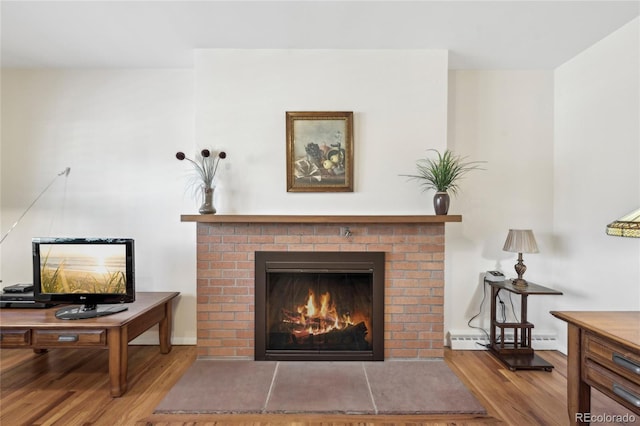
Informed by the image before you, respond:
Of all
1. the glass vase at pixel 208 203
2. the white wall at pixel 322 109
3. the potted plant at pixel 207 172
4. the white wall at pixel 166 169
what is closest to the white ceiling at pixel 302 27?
the white wall at pixel 322 109

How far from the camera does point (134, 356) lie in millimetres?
2779

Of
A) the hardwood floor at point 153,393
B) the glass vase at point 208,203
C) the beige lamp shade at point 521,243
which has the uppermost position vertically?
the glass vase at point 208,203

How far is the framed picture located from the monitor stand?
1.56 metres

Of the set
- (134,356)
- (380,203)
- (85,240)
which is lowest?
(134,356)

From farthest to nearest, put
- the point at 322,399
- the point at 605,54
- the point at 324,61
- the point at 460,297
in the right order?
1. the point at 460,297
2. the point at 324,61
3. the point at 605,54
4. the point at 322,399

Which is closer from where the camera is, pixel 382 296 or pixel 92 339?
pixel 92 339

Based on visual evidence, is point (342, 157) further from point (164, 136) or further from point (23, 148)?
point (23, 148)

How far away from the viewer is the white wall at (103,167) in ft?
9.87

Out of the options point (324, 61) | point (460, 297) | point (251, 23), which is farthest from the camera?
point (460, 297)

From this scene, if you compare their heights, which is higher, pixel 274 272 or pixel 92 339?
pixel 274 272

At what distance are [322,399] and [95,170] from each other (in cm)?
276

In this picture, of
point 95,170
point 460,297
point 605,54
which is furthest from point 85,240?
point 605,54

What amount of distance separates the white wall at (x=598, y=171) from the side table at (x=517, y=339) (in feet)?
1.14

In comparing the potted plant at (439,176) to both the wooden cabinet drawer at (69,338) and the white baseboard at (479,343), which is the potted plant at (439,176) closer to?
the white baseboard at (479,343)
